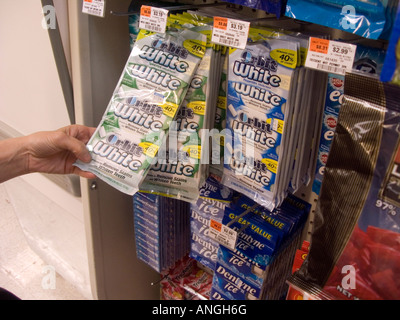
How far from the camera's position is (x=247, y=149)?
93cm

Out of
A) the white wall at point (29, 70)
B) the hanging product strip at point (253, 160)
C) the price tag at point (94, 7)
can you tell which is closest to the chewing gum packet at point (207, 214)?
the hanging product strip at point (253, 160)

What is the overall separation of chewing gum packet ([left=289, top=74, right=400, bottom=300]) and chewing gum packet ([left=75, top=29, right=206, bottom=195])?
441 mm

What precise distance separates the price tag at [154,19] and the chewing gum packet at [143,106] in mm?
75

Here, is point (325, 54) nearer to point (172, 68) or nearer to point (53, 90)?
point (172, 68)

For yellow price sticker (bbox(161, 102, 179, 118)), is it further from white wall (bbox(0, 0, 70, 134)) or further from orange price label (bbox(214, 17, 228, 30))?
white wall (bbox(0, 0, 70, 134))

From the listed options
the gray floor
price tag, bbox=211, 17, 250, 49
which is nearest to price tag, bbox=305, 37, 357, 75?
price tag, bbox=211, 17, 250, 49

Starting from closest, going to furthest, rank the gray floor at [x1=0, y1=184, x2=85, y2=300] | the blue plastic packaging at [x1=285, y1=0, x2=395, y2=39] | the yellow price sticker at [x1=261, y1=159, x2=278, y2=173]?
1. the blue plastic packaging at [x1=285, y1=0, x2=395, y2=39]
2. the yellow price sticker at [x1=261, y1=159, x2=278, y2=173]
3. the gray floor at [x1=0, y1=184, x2=85, y2=300]

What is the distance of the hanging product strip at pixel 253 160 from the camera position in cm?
84

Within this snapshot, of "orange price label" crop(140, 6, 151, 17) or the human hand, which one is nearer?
"orange price label" crop(140, 6, 151, 17)

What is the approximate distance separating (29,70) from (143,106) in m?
1.03

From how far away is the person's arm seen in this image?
1.13m

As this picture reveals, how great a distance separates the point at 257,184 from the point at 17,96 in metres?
1.53

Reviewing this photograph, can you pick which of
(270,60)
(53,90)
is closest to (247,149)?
(270,60)

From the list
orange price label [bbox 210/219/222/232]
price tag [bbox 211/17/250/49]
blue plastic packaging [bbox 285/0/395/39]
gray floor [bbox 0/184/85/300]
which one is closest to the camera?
blue plastic packaging [bbox 285/0/395/39]
